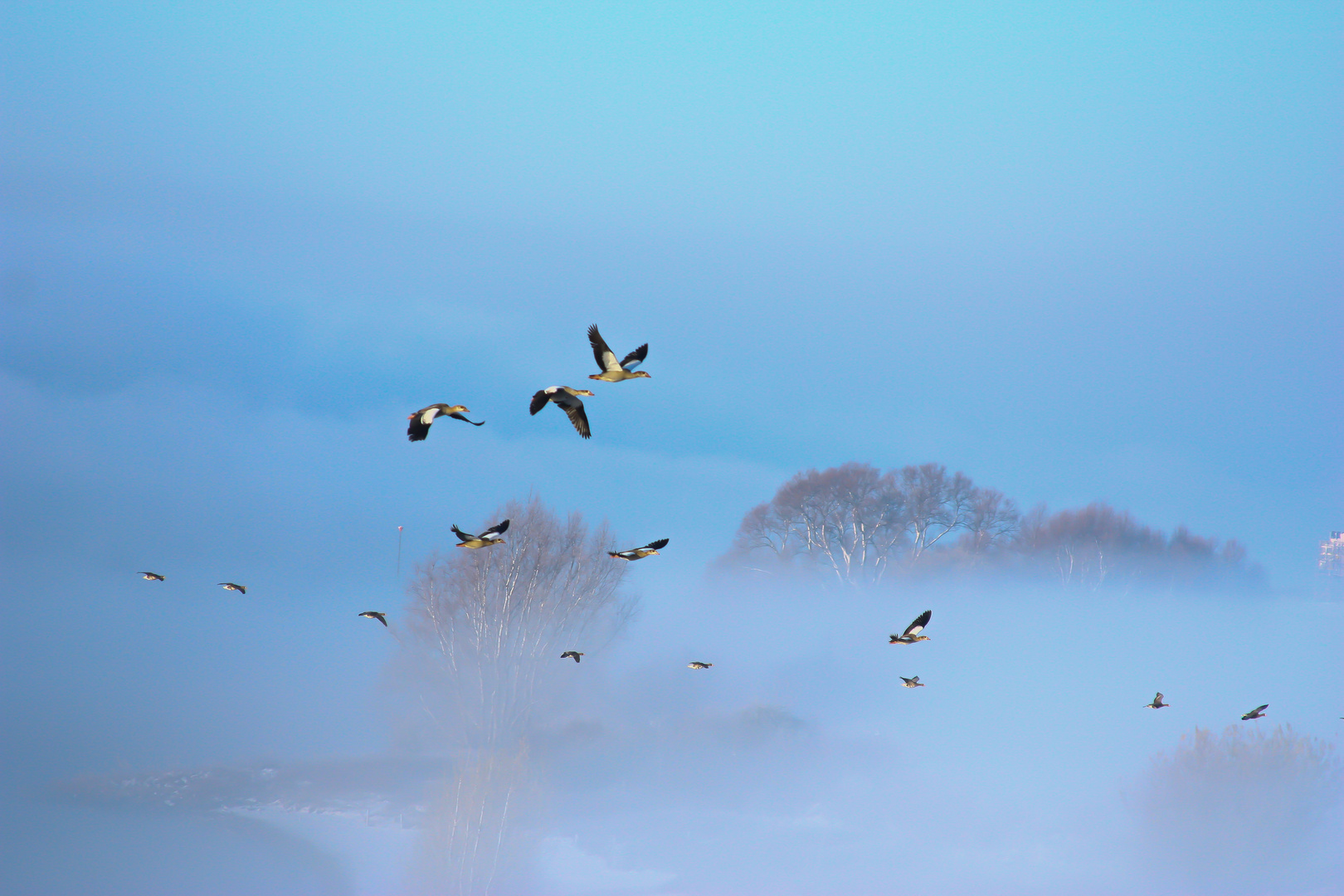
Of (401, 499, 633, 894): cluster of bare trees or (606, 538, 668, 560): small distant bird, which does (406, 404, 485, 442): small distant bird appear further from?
(401, 499, 633, 894): cluster of bare trees

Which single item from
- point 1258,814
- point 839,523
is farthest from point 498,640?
point 1258,814

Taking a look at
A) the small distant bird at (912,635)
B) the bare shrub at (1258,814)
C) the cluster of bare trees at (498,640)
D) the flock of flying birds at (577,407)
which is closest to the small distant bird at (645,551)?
the flock of flying birds at (577,407)

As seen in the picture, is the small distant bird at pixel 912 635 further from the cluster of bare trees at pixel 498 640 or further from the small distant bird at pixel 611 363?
the cluster of bare trees at pixel 498 640

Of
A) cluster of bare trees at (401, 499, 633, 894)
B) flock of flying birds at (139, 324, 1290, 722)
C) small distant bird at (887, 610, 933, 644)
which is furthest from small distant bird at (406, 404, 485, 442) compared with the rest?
cluster of bare trees at (401, 499, 633, 894)

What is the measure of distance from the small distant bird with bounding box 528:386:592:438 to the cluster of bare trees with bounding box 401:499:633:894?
2638 cm

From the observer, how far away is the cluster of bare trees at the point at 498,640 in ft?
149

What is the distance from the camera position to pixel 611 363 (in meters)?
21.2

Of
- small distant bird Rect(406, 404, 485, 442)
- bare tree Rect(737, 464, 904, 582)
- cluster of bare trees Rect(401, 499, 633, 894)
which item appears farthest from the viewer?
bare tree Rect(737, 464, 904, 582)

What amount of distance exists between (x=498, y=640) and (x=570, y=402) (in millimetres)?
27925

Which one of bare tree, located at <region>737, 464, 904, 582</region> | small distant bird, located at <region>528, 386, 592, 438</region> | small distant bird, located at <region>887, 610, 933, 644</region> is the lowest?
small distant bird, located at <region>887, 610, 933, 644</region>

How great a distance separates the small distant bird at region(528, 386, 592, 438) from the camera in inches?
779

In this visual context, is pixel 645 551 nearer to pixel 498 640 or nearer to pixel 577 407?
pixel 577 407

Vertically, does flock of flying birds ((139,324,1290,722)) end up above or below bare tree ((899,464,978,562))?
below

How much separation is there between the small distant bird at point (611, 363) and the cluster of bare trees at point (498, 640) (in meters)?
26.2
